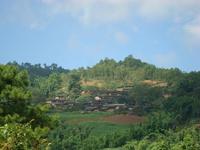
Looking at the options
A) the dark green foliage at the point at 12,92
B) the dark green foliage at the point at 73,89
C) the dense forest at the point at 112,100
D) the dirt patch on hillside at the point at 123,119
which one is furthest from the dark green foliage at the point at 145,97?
the dark green foliage at the point at 12,92

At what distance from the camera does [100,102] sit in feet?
268

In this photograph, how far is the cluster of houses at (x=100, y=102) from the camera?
251 feet

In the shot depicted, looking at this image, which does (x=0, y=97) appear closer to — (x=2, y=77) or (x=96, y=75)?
(x=2, y=77)

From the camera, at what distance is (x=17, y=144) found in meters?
8.27

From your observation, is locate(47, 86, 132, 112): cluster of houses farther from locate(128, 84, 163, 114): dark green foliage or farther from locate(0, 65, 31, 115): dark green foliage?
locate(0, 65, 31, 115): dark green foliage

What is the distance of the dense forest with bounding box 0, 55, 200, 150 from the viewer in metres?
18.5

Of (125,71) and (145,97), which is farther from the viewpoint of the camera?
(125,71)

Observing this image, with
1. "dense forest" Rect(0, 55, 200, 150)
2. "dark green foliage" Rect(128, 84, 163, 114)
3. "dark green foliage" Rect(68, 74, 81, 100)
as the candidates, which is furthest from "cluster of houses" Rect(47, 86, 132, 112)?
"dark green foliage" Rect(128, 84, 163, 114)

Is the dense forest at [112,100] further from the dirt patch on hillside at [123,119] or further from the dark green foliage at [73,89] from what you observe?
the dirt patch on hillside at [123,119]

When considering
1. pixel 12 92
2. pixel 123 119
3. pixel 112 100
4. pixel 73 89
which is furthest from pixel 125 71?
pixel 12 92

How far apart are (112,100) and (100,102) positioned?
77.3 inches

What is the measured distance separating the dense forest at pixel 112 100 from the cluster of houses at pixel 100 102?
1.76 feet

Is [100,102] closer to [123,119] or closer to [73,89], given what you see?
[73,89]

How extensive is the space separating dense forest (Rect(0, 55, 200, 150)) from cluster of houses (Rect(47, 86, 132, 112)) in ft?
1.76
